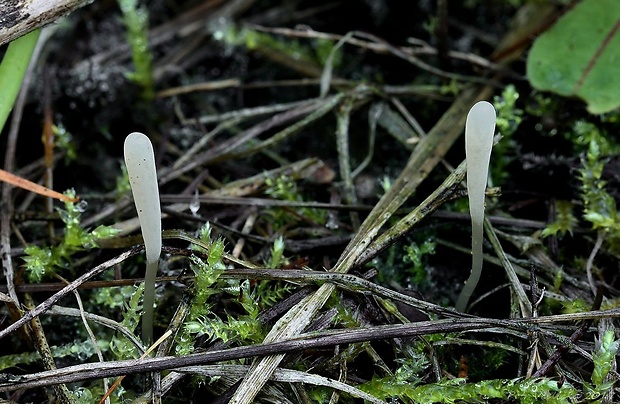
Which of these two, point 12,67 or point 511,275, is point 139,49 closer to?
point 12,67

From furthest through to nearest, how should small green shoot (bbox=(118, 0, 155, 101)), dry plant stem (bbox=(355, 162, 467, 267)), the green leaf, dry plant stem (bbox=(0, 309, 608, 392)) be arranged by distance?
small green shoot (bbox=(118, 0, 155, 101))
the green leaf
dry plant stem (bbox=(355, 162, 467, 267))
dry plant stem (bbox=(0, 309, 608, 392))

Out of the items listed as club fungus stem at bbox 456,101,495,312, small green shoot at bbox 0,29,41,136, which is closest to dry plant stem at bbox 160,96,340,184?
small green shoot at bbox 0,29,41,136

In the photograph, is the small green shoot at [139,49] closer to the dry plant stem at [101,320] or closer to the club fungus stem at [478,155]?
the dry plant stem at [101,320]

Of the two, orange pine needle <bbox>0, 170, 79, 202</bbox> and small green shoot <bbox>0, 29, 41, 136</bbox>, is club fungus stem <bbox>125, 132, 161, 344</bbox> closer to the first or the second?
orange pine needle <bbox>0, 170, 79, 202</bbox>

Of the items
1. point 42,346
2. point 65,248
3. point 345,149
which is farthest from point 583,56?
point 42,346

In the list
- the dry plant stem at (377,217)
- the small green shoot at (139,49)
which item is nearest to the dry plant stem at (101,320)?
the dry plant stem at (377,217)
